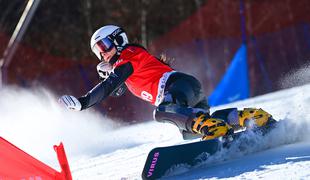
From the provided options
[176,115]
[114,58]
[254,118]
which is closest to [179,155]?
[176,115]

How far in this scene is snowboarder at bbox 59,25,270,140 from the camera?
4777 millimetres

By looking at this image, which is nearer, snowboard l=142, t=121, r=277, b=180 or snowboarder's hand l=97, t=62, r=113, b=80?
snowboard l=142, t=121, r=277, b=180

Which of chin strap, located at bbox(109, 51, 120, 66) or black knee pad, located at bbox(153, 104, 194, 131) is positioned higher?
chin strap, located at bbox(109, 51, 120, 66)

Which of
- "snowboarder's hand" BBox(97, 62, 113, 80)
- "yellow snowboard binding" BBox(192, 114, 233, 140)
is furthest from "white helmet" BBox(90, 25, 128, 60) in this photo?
"yellow snowboard binding" BBox(192, 114, 233, 140)

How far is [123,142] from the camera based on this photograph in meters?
7.25

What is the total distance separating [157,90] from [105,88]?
519 mm

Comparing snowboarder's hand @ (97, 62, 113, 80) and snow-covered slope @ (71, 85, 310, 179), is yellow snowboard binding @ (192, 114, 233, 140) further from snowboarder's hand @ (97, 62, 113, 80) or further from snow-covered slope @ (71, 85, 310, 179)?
snowboarder's hand @ (97, 62, 113, 80)

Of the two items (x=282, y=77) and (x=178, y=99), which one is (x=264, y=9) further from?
(x=178, y=99)

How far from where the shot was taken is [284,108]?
6.67m

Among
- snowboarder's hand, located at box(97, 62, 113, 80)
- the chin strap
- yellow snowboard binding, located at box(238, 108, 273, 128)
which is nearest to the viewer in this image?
yellow snowboard binding, located at box(238, 108, 273, 128)

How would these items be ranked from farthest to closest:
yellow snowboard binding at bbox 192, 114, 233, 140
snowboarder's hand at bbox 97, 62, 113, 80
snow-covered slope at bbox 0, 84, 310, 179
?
1. snowboarder's hand at bbox 97, 62, 113, 80
2. yellow snowboard binding at bbox 192, 114, 233, 140
3. snow-covered slope at bbox 0, 84, 310, 179

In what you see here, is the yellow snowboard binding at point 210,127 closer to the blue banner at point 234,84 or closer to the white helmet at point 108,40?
the white helmet at point 108,40

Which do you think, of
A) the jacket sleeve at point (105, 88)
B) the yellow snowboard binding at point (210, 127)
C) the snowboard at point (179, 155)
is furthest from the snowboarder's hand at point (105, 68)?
the snowboard at point (179, 155)

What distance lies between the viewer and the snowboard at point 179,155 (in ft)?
14.0
